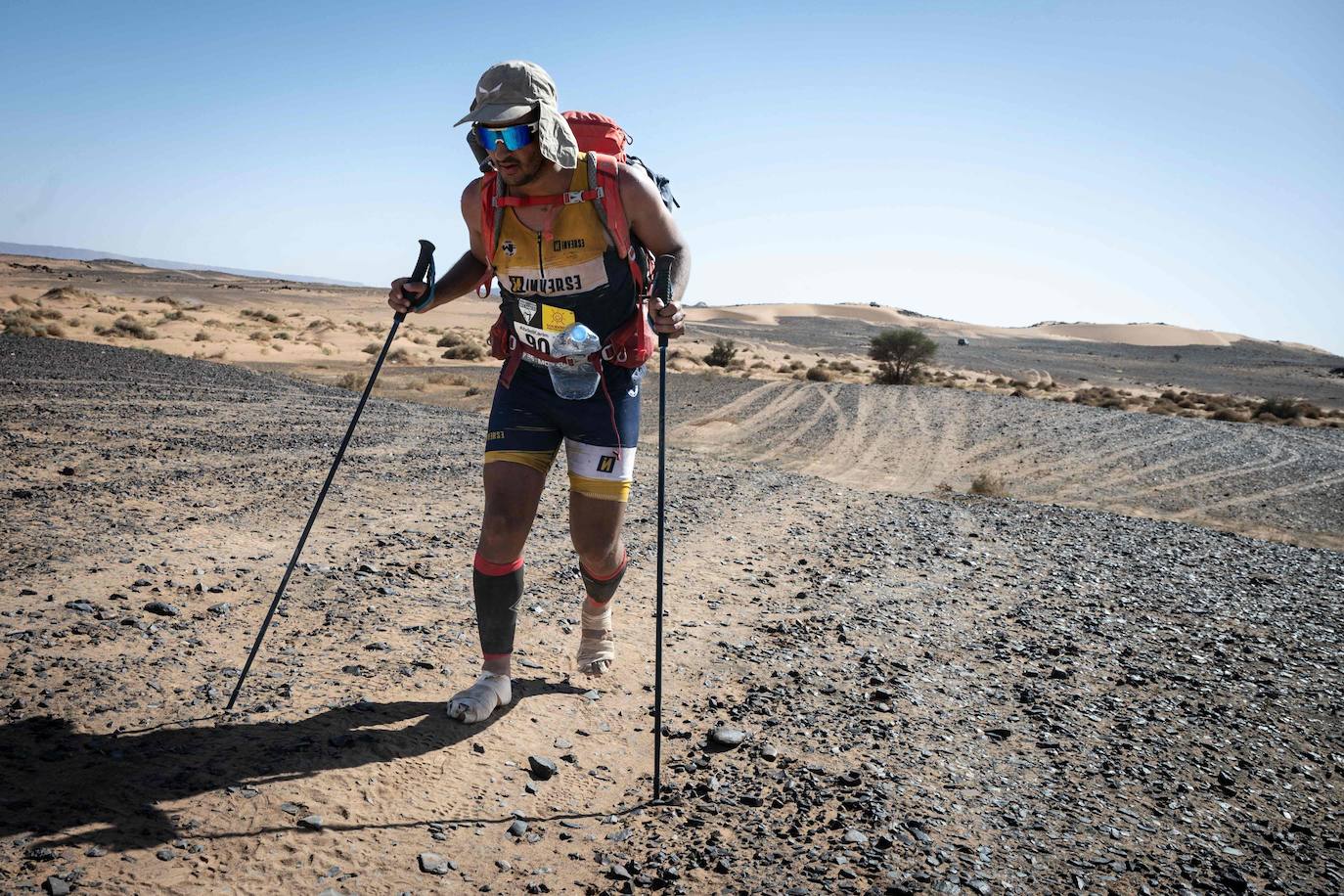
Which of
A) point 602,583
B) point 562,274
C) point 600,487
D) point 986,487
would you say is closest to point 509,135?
point 562,274

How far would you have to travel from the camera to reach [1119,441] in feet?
59.1

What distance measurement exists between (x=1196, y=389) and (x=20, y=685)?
53.2 meters

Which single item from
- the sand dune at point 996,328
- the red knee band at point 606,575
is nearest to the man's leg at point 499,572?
the red knee band at point 606,575

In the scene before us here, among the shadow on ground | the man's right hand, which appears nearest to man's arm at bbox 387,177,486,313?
the man's right hand

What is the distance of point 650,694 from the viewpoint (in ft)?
A: 13.4

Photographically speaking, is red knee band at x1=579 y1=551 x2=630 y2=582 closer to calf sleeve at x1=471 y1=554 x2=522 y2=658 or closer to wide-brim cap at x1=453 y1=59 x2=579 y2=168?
calf sleeve at x1=471 y1=554 x2=522 y2=658

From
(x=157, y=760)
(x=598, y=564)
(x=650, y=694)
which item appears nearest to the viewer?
(x=157, y=760)

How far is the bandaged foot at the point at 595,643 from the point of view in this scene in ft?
13.5

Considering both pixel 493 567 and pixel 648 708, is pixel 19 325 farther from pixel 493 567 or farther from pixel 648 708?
pixel 648 708

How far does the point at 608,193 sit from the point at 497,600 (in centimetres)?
180

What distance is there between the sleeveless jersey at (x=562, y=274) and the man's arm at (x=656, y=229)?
0.46 feet

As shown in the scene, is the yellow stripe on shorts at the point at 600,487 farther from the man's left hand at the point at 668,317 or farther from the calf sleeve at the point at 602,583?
the man's left hand at the point at 668,317

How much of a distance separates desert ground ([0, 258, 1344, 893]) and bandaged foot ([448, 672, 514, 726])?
0.23ft

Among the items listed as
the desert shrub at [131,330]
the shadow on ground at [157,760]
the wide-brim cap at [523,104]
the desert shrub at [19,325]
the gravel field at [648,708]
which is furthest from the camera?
→ the desert shrub at [131,330]
